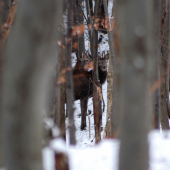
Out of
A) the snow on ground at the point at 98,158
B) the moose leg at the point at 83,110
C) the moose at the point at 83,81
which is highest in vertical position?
the moose at the point at 83,81

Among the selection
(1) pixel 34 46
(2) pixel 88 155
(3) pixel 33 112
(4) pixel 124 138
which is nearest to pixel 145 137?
(4) pixel 124 138

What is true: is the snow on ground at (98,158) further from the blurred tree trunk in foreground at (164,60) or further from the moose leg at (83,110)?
the moose leg at (83,110)

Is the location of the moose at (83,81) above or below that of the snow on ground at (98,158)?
above

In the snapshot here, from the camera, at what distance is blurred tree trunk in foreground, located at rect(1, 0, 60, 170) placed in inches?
66.3

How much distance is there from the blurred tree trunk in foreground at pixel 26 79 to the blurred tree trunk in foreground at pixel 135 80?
0.51 meters

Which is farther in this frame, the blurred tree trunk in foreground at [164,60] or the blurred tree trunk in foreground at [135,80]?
the blurred tree trunk in foreground at [164,60]

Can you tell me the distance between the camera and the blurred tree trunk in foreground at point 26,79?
5.53 ft

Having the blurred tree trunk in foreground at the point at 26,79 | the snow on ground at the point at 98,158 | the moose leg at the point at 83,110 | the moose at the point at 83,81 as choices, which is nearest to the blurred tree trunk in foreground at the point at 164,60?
the snow on ground at the point at 98,158

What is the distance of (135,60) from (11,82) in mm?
822

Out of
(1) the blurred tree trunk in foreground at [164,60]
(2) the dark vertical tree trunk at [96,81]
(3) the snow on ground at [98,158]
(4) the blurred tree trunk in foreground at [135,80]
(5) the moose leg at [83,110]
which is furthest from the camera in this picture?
(5) the moose leg at [83,110]

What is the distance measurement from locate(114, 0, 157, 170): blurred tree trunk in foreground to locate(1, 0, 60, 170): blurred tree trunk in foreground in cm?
51

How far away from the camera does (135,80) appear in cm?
168

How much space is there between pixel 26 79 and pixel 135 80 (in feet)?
2.32

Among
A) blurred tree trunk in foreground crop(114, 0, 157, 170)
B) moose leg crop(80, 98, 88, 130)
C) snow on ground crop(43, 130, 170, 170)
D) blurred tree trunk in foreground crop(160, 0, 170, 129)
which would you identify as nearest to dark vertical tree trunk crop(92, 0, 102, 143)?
blurred tree trunk in foreground crop(160, 0, 170, 129)
